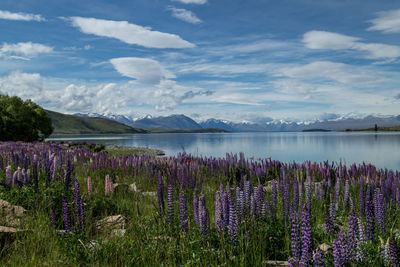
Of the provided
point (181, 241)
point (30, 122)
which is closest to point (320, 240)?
point (181, 241)

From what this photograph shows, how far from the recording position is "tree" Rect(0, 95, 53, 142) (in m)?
49.0

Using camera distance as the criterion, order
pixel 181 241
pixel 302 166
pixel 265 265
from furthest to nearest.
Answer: pixel 302 166 < pixel 181 241 < pixel 265 265

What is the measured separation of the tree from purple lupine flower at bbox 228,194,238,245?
53932mm

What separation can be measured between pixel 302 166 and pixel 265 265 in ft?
29.8

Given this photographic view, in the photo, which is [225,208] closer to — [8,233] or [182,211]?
[182,211]

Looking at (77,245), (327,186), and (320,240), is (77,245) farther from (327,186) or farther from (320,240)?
(327,186)

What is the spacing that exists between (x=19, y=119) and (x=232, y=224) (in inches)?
2206

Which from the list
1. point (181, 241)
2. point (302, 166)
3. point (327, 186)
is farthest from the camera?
point (302, 166)

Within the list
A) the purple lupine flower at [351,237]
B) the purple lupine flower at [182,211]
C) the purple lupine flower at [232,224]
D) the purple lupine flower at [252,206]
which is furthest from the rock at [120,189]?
the purple lupine flower at [351,237]

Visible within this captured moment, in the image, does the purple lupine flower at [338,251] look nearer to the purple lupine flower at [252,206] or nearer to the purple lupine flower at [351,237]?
the purple lupine flower at [351,237]

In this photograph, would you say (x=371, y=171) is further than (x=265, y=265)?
Yes

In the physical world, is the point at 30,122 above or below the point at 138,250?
above

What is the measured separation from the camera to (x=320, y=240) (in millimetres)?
5066

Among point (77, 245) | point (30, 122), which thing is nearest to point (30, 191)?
point (77, 245)
